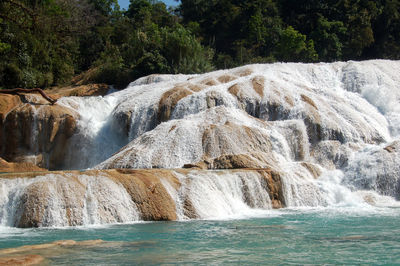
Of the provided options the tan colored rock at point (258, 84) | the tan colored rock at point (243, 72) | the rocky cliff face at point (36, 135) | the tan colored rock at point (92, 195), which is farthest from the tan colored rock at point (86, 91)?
the tan colored rock at point (92, 195)

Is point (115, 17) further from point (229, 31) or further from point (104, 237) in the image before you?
point (104, 237)

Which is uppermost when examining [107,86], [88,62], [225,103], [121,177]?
[88,62]

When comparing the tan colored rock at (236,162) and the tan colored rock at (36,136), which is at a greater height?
the tan colored rock at (36,136)

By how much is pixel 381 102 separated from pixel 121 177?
50.2 feet

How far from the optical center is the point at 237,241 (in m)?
8.94

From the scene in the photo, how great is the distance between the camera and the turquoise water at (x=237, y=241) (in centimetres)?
755

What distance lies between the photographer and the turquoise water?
7547mm

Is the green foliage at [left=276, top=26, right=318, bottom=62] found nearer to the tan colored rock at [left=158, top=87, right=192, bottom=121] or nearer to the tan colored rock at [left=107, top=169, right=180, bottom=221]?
the tan colored rock at [left=158, top=87, right=192, bottom=121]

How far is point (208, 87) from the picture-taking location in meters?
22.0

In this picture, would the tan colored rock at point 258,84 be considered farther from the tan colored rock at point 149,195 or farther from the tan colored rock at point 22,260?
the tan colored rock at point 22,260

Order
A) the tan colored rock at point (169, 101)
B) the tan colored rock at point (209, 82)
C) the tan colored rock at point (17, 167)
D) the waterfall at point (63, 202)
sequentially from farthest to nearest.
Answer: the tan colored rock at point (209, 82)
the tan colored rock at point (169, 101)
the tan colored rock at point (17, 167)
the waterfall at point (63, 202)

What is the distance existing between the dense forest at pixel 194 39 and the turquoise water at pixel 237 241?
67.9 ft

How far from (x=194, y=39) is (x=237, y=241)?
91.5 feet

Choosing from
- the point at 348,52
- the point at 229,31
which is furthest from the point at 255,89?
the point at 229,31
